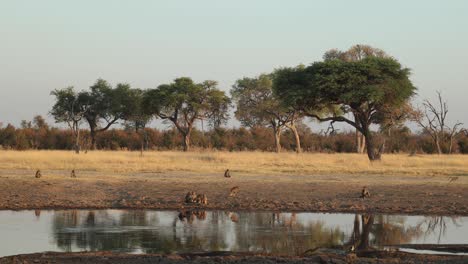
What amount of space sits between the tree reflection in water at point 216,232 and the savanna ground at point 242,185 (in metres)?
1.64

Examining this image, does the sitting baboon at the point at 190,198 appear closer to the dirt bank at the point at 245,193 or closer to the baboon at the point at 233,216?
the dirt bank at the point at 245,193

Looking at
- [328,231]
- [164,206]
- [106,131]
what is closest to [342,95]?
[164,206]

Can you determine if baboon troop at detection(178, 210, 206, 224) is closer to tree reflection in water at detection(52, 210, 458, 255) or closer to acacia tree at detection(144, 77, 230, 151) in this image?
tree reflection in water at detection(52, 210, 458, 255)

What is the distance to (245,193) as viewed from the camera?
2131 centimetres

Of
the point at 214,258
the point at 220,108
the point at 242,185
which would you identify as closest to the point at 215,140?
the point at 220,108

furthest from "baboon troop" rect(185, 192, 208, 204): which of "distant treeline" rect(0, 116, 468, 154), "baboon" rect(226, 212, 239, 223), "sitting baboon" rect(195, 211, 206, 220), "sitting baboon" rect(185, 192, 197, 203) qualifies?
"distant treeline" rect(0, 116, 468, 154)

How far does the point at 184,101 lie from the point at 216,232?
154 ft

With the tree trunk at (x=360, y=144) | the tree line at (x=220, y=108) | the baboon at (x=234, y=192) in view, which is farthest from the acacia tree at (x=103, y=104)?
the baboon at (x=234, y=192)

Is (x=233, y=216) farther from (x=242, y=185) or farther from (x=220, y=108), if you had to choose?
(x=220, y=108)

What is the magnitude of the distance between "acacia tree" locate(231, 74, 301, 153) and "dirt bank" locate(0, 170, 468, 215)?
107 ft

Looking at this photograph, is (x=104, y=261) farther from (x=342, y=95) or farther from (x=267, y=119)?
(x=267, y=119)

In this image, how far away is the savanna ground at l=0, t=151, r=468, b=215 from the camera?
19297 millimetres

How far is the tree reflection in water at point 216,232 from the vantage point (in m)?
12.6

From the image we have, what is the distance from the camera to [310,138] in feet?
220
